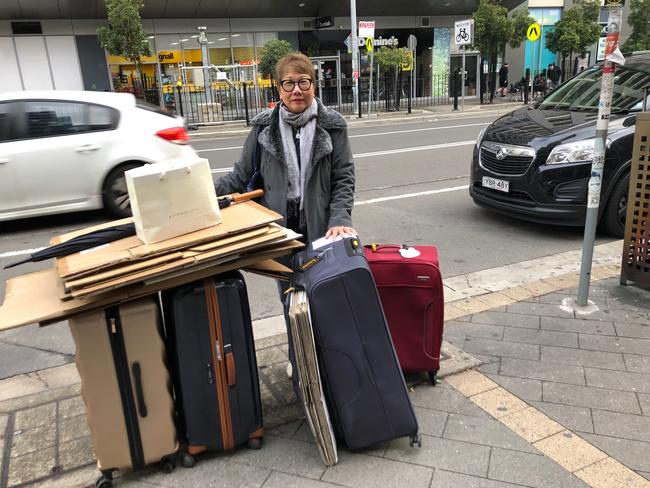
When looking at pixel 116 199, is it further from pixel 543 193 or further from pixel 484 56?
pixel 484 56

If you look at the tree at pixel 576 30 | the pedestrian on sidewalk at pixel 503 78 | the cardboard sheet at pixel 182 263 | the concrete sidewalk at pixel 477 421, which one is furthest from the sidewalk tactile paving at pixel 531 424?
the pedestrian on sidewalk at pixel 503 78

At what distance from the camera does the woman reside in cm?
281

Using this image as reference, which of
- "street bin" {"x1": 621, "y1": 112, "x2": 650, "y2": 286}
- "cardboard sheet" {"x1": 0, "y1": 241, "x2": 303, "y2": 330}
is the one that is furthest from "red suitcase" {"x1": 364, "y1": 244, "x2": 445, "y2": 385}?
"street bin" {"x1": 621, "y1": 112, "x2": 650, "y2": 286}

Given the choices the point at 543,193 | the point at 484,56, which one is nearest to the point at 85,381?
the point at 543,193

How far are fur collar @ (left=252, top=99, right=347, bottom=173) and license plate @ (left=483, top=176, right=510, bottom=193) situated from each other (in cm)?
381

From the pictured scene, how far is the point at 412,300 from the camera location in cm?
301

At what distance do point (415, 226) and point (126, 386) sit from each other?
4706 mm

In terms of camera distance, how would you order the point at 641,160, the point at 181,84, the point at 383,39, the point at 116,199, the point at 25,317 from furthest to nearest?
the point at 383,39, the point at 181,84, the point at 116,199, the point at 641,160, the point at 25,317

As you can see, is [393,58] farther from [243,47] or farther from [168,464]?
[168,464]

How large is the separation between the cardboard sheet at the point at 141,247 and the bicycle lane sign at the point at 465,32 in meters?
18.8

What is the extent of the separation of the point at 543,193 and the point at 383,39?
22.0 m

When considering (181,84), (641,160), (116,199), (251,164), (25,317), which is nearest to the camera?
(25,317)

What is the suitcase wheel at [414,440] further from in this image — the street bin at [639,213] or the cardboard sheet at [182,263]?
the street bin at [639,213]

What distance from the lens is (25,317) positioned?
Answer: 2191mm
